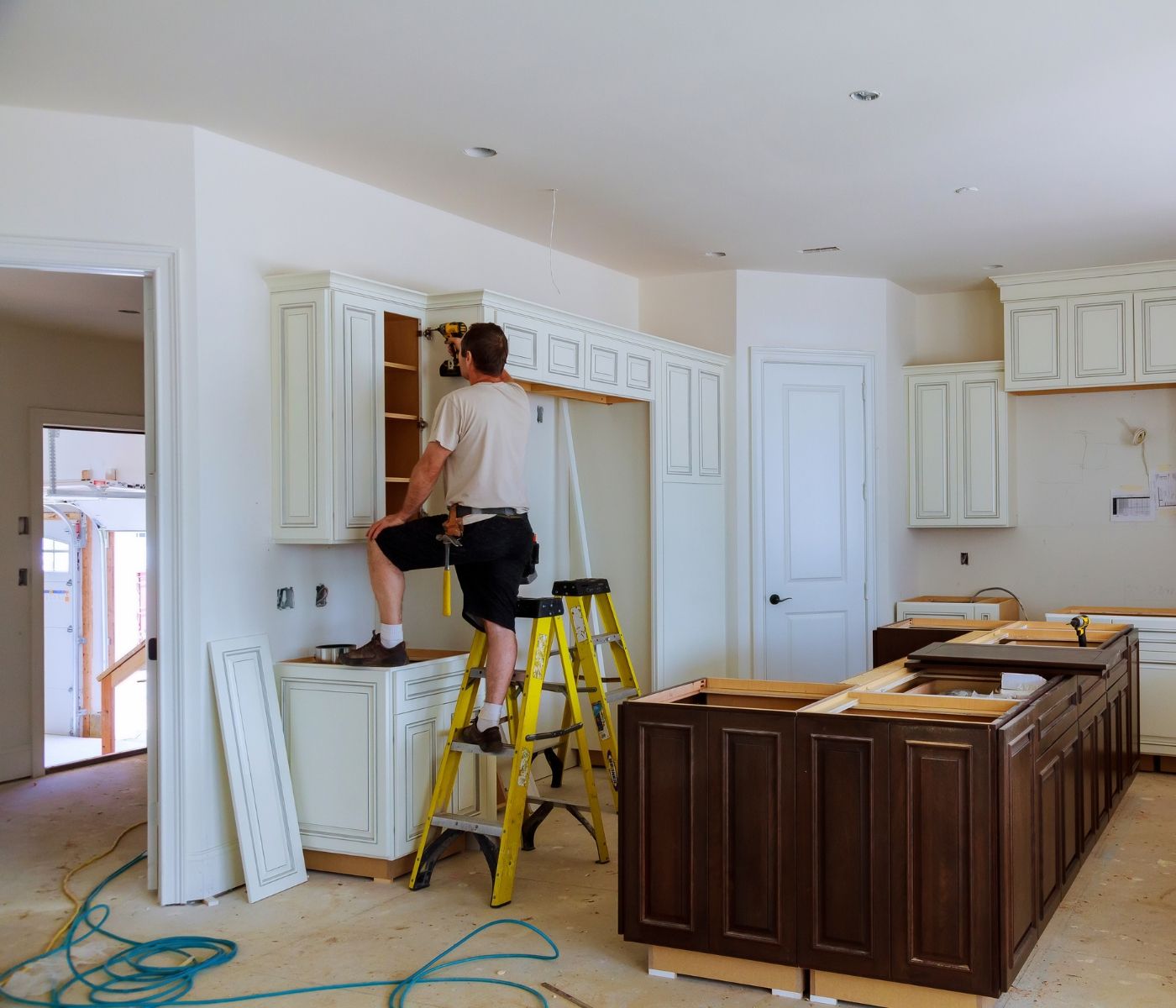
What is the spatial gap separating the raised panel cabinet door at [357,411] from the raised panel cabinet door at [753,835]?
1.85 metres

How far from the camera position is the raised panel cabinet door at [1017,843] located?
2.88 meters

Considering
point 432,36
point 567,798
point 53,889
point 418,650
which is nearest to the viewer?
point 432,36

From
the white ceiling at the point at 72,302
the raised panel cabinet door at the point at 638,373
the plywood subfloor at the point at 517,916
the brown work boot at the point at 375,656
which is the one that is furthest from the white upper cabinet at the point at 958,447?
the white ceiling at the point at 72,302

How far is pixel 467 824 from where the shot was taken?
411cm

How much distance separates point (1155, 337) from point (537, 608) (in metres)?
4.32

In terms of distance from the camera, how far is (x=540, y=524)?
6.05 metres

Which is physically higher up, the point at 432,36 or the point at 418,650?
the point at 432,36

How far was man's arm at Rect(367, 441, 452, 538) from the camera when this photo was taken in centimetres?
414

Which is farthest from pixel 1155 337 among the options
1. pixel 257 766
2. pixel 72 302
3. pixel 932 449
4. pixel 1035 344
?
pixel 72 302

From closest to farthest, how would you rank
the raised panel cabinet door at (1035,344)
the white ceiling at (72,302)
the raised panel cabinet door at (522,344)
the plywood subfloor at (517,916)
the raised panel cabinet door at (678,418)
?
the plywood subfloor at (517,916), the raised panel cabinet door at (522,344), the white ceiling at (72,302), the raised panel cabinet door at (678,418), the raised panel cabinet door at (1035,344)

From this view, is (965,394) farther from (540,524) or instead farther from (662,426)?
(540,524)

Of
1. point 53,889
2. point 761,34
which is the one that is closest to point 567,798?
point 53,889

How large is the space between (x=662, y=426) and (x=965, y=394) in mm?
2255

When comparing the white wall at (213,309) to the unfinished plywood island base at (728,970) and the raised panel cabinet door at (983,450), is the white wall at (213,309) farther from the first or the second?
the raised panel cabinet door at (983,450)
